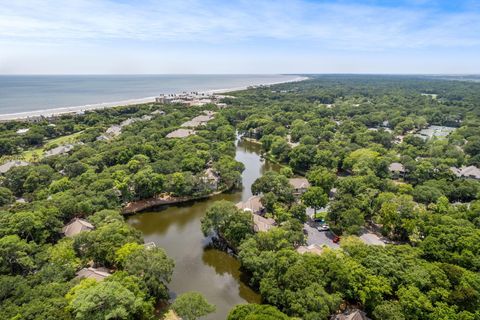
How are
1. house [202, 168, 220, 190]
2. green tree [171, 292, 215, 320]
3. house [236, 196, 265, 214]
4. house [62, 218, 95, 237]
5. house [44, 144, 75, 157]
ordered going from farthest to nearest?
house [44, 144, 75, 157], house [202, 168, 220, 190], house [236, 196, 265, 214], house [62, 218, 95, 237], green tree [171, 292, 215, 320]

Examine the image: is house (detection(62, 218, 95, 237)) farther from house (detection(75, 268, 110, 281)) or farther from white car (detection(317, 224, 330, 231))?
white car (detection(317, 224, 330, 231))

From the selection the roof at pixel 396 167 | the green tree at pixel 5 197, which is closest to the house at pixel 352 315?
the roof at pixel 396 167

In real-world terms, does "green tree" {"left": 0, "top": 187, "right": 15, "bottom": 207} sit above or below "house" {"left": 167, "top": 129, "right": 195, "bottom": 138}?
below

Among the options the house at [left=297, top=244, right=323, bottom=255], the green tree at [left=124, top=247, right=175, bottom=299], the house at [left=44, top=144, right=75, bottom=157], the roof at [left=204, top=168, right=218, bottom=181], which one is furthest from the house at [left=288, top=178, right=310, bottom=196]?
the house at [left=44, top=144, right=75, bottom=157]

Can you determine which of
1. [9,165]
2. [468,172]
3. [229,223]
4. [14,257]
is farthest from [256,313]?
[9,165]

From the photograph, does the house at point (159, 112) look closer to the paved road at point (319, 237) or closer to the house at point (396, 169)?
the house at point (396, 169)

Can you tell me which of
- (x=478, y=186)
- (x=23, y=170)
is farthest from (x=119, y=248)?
(x=478, y=186)

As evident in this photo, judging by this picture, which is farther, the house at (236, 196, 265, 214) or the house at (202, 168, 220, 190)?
the house at (202, 168, 220, 190)
